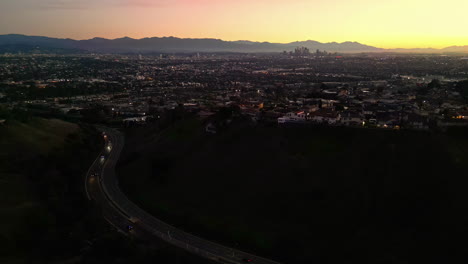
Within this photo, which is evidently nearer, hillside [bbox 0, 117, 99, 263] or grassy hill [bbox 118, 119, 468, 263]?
grassy hill [bbox 118, 119, 468, 263]

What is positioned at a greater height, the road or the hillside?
the hillside

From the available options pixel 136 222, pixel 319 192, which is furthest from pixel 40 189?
pixel 319 192

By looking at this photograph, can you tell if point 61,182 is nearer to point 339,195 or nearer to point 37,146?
point 37,146

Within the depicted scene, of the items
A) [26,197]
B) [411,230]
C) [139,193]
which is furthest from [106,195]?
[411,230]

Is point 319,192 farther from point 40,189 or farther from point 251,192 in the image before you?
point 40,189

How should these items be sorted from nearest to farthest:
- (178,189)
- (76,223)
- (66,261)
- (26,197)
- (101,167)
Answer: (66,261) < (76,223) < (26,197) < (178,189) < (101,167)

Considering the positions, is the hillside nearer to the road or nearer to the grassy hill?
the road
